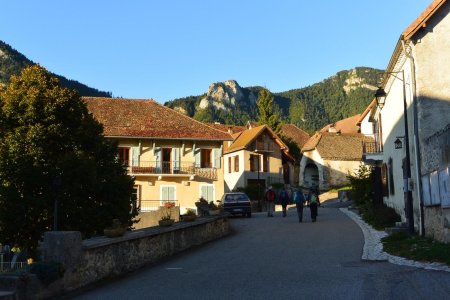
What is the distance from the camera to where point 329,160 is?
201 ft

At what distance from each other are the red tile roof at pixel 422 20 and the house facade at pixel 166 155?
24508mm

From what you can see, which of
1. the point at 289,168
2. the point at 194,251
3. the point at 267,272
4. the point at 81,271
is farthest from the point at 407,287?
the point at 289,168

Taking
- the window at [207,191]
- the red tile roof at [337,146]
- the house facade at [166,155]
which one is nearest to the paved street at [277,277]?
the house facade at [166,155]

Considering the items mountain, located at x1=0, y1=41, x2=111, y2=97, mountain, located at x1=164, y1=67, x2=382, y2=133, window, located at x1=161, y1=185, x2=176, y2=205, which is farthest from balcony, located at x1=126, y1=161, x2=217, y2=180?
mountain, located at x1=164, y1=67, x2=382, y2=133

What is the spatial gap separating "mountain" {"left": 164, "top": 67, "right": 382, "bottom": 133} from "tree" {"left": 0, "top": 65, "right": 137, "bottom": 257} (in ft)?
396

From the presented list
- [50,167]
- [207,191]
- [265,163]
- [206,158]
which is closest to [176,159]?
[206,158]

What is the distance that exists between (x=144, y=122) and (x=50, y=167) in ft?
71.0

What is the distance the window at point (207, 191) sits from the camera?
40812mm

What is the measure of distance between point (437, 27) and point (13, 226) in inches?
682

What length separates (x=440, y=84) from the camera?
16812mm

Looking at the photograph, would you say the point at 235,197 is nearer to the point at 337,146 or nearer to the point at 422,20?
the point at 422,20

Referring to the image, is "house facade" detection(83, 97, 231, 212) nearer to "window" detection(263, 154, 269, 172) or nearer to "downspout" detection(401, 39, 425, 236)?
"window" detection(263, 154, 269, 172)

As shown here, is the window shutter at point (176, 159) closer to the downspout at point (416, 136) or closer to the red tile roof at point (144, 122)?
the red tile roof at point (144, 122)

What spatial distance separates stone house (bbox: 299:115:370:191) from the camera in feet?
201
